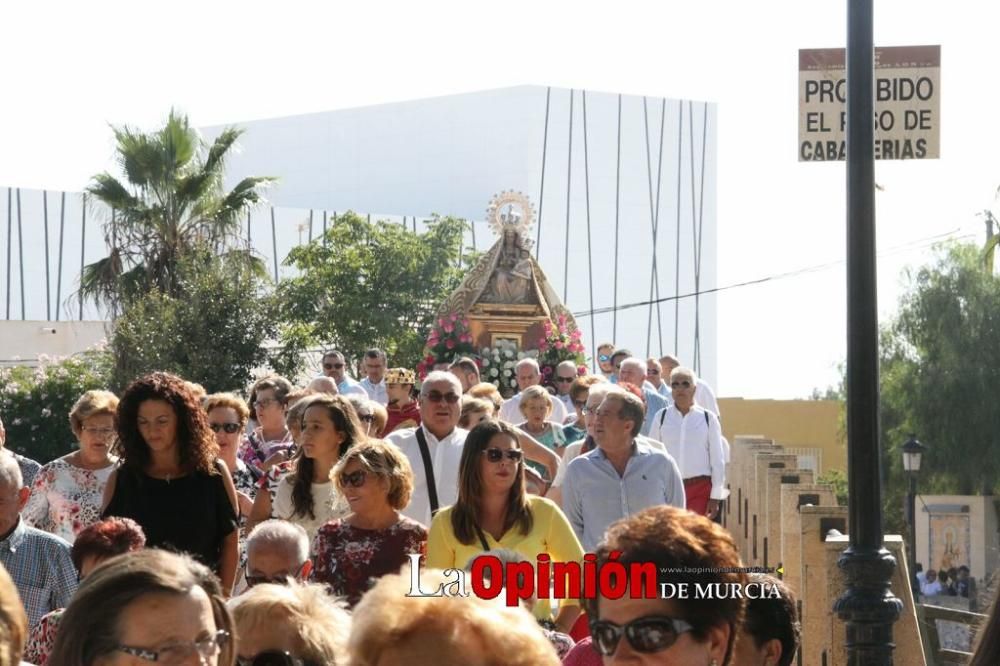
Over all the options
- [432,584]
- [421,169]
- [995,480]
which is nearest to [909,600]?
[432,584]

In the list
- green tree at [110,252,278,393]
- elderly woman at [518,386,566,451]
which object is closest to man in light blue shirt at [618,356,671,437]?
elderly woman at [518,386,566,451]

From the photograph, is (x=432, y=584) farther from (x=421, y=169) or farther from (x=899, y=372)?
(x=421, y=169)

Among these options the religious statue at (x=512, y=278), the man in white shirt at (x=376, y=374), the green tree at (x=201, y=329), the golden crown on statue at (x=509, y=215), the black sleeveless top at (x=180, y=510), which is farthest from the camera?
the green tree at (x=201, y=329)

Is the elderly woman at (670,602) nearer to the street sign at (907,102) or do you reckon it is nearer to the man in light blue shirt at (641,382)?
the street sign at (907,102)

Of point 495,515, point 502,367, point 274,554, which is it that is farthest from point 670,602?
point 502,367

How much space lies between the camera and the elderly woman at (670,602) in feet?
12.2

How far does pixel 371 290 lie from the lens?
148ft

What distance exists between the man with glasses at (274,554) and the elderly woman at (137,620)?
2714 mm

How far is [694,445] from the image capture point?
13.5 meters

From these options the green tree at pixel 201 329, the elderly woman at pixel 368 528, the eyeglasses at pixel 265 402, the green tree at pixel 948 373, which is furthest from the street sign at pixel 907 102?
the green tree at pixel 948 373

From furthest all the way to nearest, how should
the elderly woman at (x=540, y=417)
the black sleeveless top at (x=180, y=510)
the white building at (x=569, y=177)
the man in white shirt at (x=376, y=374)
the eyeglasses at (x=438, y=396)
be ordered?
the white building at (x=569, y=177) < the man in white shirt at (x=376, y=374) < the elderly woman at (x=540, y=417) < the eyeglasses at (x=438, y=396) < the black sleeveless top at (x=180, y=510)

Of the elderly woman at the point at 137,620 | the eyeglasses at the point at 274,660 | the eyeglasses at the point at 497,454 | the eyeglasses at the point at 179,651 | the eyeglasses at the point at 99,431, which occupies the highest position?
the eyeglasses at the point at 99,431

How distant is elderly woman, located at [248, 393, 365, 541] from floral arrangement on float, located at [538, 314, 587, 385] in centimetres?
1366

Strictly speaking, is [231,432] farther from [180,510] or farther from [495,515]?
[495,515]
